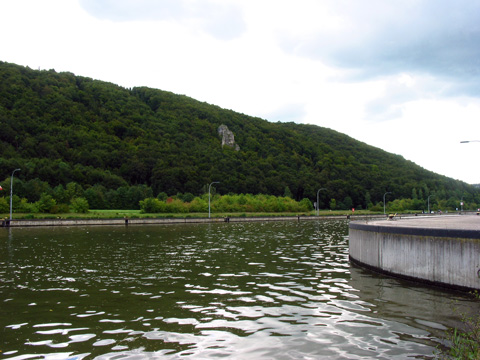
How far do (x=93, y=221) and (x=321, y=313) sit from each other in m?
68.3

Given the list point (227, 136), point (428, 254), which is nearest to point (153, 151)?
point (227, 136)

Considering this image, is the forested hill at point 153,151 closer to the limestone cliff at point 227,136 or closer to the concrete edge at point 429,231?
the limestone cliff at point 227,136

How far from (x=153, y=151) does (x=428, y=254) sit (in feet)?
470

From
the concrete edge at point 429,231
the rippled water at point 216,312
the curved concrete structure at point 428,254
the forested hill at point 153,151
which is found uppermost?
the forested hill at point 153,151

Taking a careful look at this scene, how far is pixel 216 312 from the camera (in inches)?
460

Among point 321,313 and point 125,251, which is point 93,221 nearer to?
point 125,251

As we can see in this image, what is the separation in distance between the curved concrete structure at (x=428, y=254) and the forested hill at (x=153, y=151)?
372ft

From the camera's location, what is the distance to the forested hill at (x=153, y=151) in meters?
127

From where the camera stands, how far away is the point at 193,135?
177m

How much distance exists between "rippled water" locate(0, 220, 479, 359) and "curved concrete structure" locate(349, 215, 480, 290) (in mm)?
630

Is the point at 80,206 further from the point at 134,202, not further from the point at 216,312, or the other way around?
the point at 216,312

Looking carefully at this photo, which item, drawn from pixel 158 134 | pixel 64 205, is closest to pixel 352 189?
pixel 158 134

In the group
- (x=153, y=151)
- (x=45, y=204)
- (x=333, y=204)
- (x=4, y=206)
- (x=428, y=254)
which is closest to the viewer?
(x=428, y=254)

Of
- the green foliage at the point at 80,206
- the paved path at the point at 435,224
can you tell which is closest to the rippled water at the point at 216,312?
the paved path at the point at 435,224
